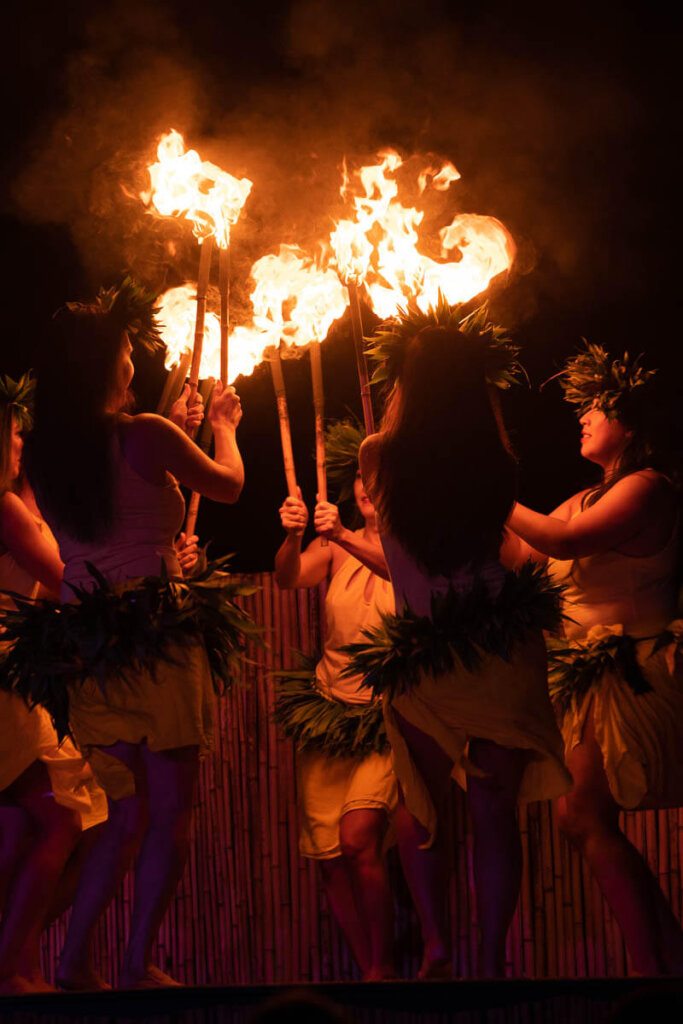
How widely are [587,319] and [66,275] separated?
196 cm

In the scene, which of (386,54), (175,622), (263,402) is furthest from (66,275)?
(175,622)

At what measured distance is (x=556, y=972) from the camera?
12.9 ft

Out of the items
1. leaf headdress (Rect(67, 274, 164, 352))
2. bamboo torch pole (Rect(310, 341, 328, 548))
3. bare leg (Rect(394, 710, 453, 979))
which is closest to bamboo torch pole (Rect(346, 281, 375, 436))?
bamboo torch pole (Rect(310, 341, 328, 548))

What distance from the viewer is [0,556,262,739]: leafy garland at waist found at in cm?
289

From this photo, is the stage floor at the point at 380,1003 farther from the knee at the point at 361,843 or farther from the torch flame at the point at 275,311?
the torch flame at the point at 275,311

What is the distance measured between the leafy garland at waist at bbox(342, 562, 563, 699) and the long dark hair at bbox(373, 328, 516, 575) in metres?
0.09

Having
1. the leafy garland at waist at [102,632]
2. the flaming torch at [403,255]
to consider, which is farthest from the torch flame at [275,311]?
the leafy garland at waist at [102,632]

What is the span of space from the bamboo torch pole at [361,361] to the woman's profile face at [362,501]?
1.12 ft

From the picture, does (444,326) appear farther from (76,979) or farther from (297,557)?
(76,979)

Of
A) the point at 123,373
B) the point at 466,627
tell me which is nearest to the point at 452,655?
the point at 466,627

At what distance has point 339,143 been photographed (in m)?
4.87

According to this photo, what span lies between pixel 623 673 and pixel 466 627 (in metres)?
0.61

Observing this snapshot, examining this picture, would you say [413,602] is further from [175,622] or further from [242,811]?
[242,811]

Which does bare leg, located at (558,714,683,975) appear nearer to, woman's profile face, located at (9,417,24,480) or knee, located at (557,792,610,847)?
knee, located at (557,792,610,847)
